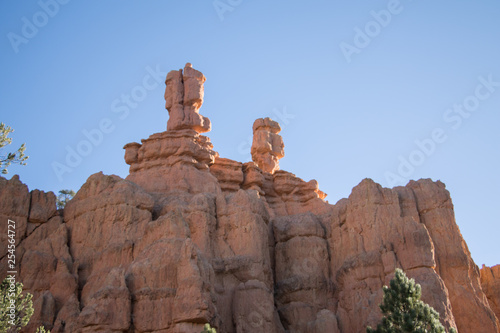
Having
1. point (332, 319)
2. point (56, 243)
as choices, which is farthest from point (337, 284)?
point (56, 243)

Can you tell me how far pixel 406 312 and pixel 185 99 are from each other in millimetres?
31893

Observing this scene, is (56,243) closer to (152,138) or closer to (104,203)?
(104,203)

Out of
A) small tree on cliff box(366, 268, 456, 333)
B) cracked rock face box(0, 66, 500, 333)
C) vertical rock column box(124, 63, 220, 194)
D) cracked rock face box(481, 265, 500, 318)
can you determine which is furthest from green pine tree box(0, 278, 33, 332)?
cracked rock face box(481, 265, 500, 318)

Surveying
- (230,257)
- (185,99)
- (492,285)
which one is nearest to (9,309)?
(230,257)

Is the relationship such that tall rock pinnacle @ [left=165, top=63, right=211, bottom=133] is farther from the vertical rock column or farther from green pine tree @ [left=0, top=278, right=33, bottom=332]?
green pine tree @ [left=0, top=278, right=33, bottom=332]

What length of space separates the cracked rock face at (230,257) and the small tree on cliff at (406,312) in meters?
6.49

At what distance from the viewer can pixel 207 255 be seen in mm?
36906

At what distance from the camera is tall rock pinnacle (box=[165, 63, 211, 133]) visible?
51.5 meters

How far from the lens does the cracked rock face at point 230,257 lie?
3062 centimetres

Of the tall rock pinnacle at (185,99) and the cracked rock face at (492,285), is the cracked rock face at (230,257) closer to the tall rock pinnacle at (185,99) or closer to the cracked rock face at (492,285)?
the cracked rock face at (492,285)

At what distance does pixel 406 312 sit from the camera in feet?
84.6

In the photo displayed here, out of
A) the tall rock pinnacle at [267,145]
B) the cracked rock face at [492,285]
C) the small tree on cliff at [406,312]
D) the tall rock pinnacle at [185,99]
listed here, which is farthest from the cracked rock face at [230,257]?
the tall rock pinnacle at [267,145]

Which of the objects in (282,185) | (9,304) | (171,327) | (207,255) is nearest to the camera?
(9,304)

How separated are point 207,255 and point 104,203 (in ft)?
24.5
